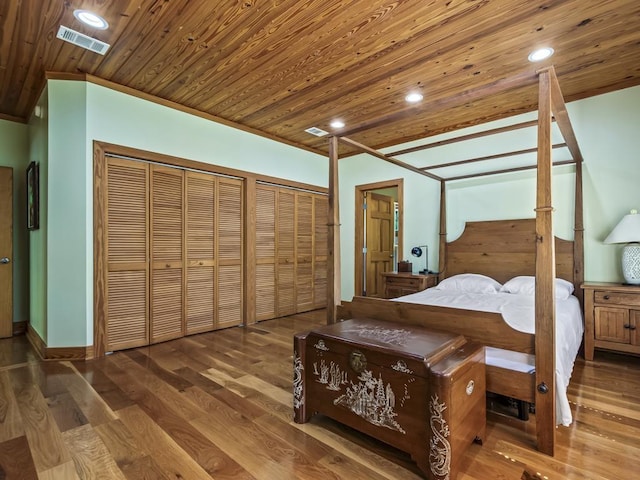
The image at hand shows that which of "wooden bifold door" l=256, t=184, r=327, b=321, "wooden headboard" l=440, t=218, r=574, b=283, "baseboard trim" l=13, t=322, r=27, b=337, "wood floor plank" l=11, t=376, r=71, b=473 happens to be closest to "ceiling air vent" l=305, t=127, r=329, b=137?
"wooden bifold door" l=256, t=184, r=327, b=321

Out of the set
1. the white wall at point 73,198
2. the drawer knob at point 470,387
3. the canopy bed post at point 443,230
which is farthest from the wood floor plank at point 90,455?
the canopy bed post at point 443,230

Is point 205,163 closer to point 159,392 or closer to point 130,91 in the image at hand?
point 130,91

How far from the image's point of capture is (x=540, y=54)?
2588mm

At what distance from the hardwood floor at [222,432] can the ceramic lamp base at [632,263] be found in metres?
0.78

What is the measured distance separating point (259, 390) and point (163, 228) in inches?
84.8

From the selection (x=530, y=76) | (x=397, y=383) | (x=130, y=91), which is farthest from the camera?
(x=130, y=91)

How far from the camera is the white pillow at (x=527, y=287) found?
2917 millimetres

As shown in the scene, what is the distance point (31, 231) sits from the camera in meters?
3.75

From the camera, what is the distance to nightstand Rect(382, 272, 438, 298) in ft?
13.0

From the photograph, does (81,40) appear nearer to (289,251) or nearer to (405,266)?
(289,251)

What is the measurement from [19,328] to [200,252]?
2377mm

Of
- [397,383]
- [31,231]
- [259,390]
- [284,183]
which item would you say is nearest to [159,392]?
[259,390]

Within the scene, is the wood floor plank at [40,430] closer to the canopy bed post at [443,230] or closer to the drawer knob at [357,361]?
the drawer knob at [357,361]

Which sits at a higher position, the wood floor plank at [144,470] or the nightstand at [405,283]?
the nightstand at [405,283]
